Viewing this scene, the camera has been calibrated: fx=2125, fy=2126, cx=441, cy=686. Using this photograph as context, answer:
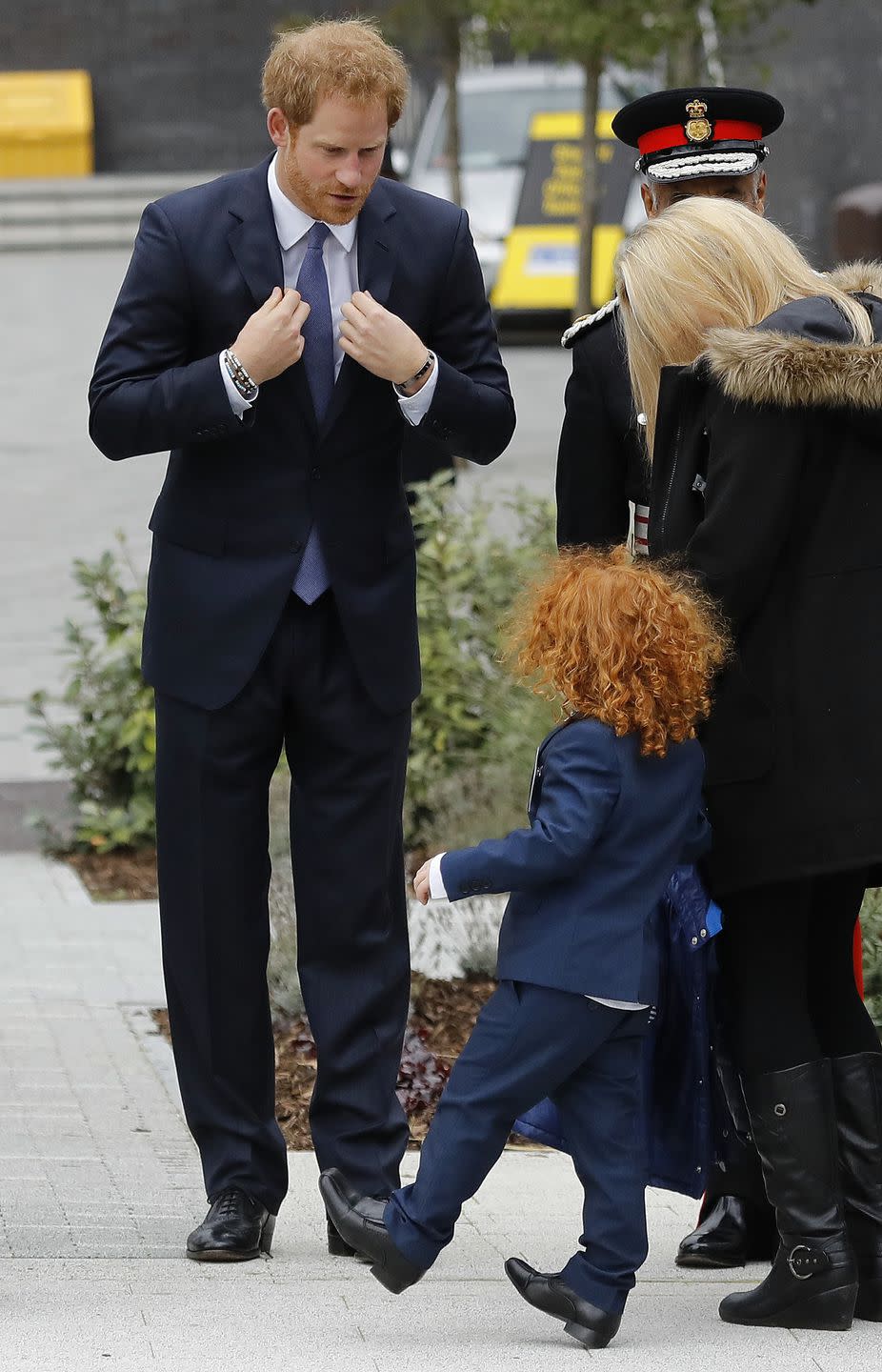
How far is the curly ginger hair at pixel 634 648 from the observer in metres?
2.92

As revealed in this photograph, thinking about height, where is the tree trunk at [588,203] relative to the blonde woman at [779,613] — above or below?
below

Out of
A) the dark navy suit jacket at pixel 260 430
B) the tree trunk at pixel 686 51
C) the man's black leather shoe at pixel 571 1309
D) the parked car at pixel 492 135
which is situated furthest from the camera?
the parked car at pixel 492 135

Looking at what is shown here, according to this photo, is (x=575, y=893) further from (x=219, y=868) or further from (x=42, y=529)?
(x=42, y=529)

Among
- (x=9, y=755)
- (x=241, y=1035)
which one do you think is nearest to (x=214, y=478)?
(x=241, y=1035)

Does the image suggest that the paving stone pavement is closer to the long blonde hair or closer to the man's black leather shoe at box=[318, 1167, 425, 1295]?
→ the man's black leather shoe at box=[318, 1167, 425, 1295]

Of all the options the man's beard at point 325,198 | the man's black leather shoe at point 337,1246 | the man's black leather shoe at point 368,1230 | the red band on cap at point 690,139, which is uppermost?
the red band on cap at point 690,139

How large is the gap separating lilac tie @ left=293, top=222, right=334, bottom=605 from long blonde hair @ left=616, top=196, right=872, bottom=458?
0.50m

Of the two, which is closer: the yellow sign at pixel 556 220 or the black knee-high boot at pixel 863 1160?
the black knee-high boot at pixel 863 1160

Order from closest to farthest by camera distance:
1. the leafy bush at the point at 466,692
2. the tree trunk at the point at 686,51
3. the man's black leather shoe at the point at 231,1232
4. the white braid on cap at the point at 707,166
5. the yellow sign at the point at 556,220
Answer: the man's black leather shoe at the point at 231,1232
the white braid on cap at the point at 707,166
the leafy bush at the point at 466,692
the tree trunk at the point at 686,51
the yellow sign at the point at 556,220

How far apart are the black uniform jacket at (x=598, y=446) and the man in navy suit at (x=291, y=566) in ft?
0.39

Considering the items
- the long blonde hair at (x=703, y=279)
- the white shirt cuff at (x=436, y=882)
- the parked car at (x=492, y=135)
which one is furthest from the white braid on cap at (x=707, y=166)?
the parked car at (x=492, y=135)

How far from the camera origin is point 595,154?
15766 millimetres

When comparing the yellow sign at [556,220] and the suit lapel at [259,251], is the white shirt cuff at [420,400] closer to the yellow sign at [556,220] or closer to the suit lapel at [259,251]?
the suit lapel at [259,251]

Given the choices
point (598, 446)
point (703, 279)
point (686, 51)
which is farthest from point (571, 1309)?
point (686, 51)
